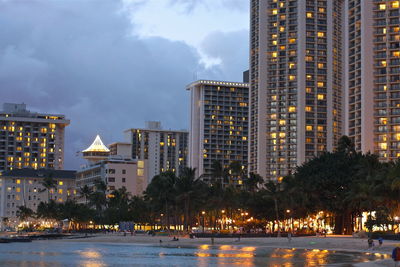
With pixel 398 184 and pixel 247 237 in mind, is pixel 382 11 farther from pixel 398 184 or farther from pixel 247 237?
pixel 398 184

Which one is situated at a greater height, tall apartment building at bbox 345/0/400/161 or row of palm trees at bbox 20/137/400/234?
tall apartment building at bbox 345/0/400/161

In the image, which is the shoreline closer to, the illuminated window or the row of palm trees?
the row of palm trees

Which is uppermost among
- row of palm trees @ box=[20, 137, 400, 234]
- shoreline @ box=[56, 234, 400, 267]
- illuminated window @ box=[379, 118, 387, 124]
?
illuminated window @ box=[379, 118, 387, 124]

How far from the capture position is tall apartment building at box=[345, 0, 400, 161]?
500ft

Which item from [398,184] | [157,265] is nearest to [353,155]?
[398,184]

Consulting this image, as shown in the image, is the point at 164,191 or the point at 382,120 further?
the point at 164,191

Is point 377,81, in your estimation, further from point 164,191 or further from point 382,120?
point 164,191

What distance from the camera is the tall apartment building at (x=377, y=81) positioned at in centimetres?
15225

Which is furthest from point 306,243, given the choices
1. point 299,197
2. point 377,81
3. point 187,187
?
point 377,81

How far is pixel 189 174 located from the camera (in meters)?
152

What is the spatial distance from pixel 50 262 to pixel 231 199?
77.8 metres

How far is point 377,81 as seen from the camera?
6073 inches

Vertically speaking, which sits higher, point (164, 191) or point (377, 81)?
point (377, 81)

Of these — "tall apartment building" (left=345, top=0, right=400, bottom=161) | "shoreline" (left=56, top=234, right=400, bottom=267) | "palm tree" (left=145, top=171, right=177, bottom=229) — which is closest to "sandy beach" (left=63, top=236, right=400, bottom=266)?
"shoreline" (left=56, top=234, right=400, bottom=267)
